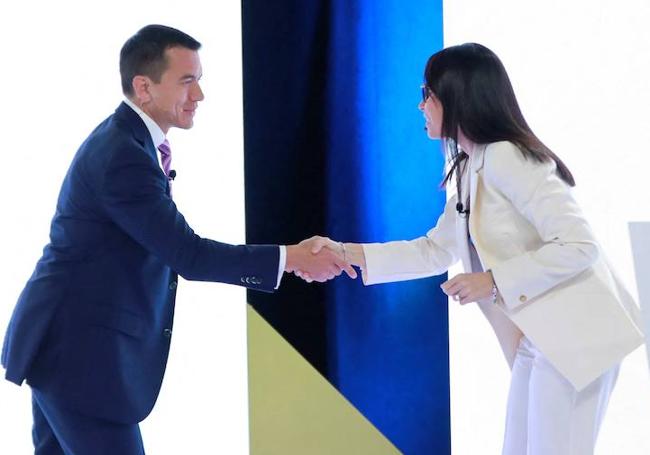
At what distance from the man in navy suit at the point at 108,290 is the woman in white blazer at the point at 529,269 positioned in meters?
0.58

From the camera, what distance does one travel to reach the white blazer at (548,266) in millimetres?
1957

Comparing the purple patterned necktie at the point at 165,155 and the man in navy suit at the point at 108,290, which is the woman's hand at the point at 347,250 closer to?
the man in navy suit at the point at 108,290

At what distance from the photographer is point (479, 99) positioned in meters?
2.14

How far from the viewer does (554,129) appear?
2932 mm

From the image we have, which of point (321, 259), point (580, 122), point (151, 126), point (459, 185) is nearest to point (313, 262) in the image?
point (321, 259)

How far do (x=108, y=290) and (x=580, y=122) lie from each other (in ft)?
5.78

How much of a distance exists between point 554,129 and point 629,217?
1.36 ft

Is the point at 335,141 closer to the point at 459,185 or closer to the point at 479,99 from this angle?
the point at 459,185

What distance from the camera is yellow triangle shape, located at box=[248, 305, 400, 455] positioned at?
2.86 meters

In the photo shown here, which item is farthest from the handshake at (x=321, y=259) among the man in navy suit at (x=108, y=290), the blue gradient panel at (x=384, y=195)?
the blue gradient panel at (x=384, y=195)

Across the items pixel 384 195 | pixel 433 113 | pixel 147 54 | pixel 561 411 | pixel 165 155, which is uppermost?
pixel 147 54

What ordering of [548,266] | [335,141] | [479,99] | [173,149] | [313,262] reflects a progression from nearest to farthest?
[548,266]
[479,99]
[313,262]
[335,141]
[173,149]

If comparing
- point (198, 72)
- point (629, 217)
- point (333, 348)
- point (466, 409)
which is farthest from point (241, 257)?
point (629, 217)

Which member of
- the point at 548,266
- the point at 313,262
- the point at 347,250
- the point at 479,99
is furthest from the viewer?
the point at 347,250
